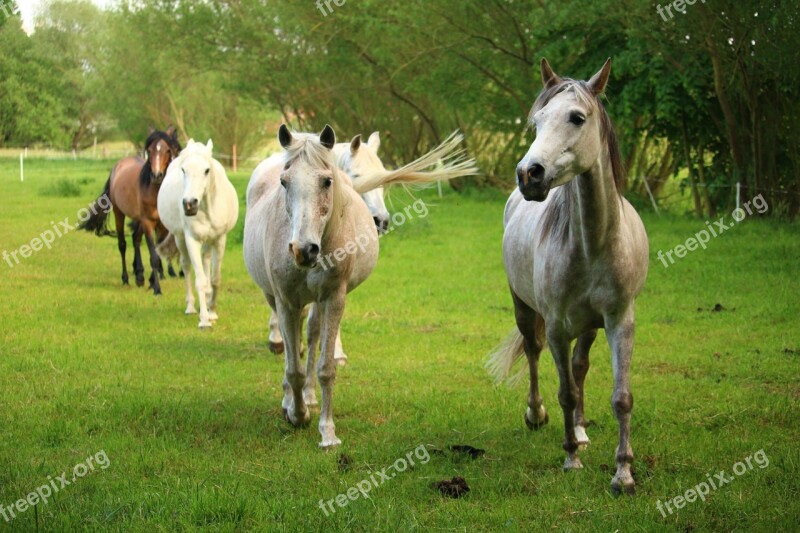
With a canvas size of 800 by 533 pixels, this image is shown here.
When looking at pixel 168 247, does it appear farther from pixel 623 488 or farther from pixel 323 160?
pixel 623 488

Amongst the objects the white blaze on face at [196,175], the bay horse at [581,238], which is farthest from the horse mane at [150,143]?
the bay horse at [581,238]

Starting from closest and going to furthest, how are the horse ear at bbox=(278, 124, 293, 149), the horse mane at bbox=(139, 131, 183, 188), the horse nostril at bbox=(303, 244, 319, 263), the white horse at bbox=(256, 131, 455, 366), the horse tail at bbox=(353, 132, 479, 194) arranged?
the horse nostril at bbox=(303, 244, 319, 263)
the horse ear at bbox=(278, 124, 293, 149)
the horse tail at bbox=(353, 132, 479, 194)
the white horse at bbox=(256, 131, 455, 366)
the horse mane at bbox=(139, 131, 183, 188)

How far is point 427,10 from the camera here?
21219mm

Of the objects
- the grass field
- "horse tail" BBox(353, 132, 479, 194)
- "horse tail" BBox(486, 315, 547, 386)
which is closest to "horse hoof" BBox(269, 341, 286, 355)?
→ the grass field

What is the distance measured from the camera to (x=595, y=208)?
4863mm

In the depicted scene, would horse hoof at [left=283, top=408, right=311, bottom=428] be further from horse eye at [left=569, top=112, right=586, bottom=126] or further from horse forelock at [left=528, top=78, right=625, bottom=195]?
horse eye at [left=569, top=112, right=586, bottom=126]

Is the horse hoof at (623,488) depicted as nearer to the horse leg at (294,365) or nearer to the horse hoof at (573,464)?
the horse hoof at (573,464)

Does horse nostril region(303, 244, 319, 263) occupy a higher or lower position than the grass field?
higher

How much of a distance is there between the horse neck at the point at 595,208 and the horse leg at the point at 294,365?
2.12 m

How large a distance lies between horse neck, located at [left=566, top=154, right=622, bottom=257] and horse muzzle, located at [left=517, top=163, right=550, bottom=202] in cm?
Result: 55

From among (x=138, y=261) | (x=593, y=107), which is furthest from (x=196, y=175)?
(x=593, y=107)

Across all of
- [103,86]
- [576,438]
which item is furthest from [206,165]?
[103,86]

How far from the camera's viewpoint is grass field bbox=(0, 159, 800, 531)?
454cm

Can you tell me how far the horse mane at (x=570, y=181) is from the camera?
465cm
